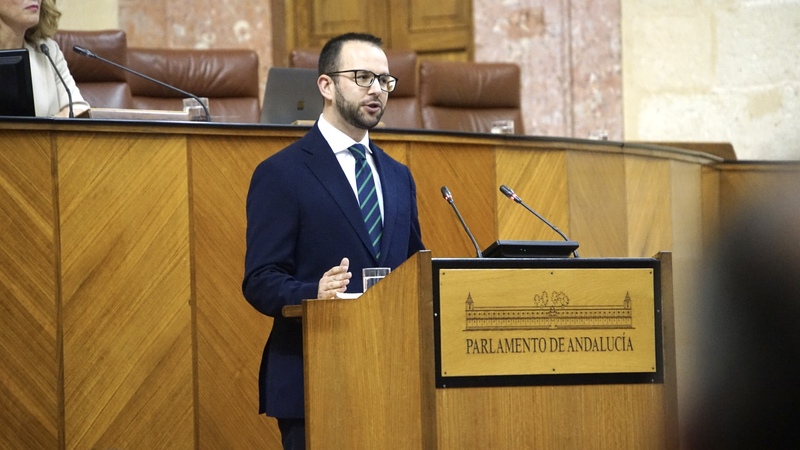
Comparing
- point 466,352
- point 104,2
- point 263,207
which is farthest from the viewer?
point 104,2

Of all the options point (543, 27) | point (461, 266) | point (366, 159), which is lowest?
point (461, 266)

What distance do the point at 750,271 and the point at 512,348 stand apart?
1269mm

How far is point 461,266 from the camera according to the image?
1.99 metres

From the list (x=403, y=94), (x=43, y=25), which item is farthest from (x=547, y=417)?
(x=403, y=94)

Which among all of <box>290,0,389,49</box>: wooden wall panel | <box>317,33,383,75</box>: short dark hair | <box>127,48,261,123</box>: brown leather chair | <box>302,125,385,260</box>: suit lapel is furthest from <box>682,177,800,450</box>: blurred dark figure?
<box>290,0,389,49</box>: wooden wall panel

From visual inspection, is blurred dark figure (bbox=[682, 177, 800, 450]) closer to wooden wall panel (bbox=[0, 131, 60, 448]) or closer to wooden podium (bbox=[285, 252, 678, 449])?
wooden podium (bbox=[285, 252, 678, 449])

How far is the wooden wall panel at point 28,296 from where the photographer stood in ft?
10.0

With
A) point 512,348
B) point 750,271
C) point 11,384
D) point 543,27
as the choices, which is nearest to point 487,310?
point 512,348

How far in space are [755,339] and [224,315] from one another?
2714mm

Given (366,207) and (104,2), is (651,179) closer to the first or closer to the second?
(366,207)

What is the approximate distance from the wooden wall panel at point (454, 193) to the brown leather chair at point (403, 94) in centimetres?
171

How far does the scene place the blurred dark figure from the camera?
723 millimetres

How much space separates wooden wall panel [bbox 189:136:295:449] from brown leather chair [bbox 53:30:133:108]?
1.99 meters

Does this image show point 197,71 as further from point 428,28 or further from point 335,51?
point 335,51
